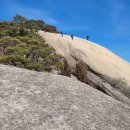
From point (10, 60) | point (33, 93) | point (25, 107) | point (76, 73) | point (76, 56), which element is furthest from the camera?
point (76, 56)

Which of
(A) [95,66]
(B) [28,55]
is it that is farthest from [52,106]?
(A) [95,66]

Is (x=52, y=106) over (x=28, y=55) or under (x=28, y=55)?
under

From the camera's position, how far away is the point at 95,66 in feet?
169

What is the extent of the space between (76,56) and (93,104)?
3429 cm

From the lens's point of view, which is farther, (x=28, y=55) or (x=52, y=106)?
(x=28, y=55)

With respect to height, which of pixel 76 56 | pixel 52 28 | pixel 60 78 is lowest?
pixel 60 78

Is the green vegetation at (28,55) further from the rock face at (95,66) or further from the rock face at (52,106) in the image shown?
the rock face at (52,106)

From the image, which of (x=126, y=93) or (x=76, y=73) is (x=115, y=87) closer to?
(x=126, y=93)

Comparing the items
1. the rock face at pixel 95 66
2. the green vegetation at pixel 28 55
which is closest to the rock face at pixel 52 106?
the green vegetation at pixel 28 55

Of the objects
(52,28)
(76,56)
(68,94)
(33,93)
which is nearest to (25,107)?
(33,93)

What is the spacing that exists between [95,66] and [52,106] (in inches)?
1366

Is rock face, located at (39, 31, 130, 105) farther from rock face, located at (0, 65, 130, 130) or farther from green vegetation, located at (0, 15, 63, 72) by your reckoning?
rock face, located at (0, 65, 130, 130)

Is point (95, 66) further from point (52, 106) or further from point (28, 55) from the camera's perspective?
point (52, 106)

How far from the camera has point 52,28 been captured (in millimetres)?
78125
